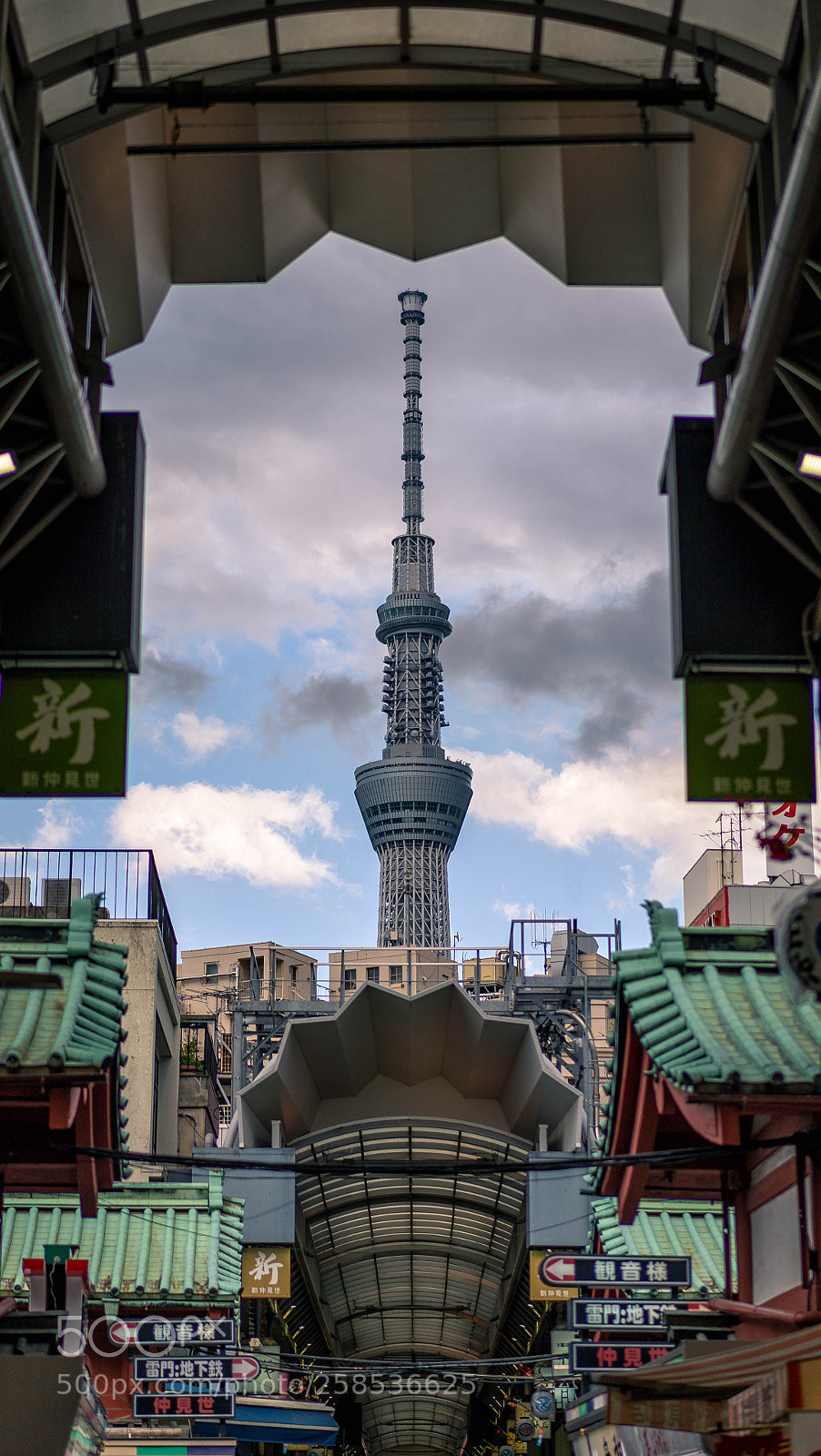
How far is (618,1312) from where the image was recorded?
59.2 ft

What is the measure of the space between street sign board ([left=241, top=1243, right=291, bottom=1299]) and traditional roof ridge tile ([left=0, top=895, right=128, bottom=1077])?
64.8 ft

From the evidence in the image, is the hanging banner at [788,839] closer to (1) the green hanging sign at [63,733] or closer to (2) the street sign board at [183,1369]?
(1) the green hanging sign at [63,733]

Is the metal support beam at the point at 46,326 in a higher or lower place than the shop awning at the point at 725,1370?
higher

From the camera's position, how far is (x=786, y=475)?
1509 cm

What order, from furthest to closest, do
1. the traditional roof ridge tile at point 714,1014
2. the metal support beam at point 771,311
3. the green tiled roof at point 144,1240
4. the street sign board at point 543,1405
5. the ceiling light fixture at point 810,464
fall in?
the street sign board at point 543,1405 → the green tiled roof at point 144,1240 → the ceiling light fixture at point 810,464 → the traditional roof ridge tile at point 714,1014 → the metal support beam at point 771,311

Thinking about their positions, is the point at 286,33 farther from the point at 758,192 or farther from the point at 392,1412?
the point at 392,1412

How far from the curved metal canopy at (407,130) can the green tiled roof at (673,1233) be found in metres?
11.9

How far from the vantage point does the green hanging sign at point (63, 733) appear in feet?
47.5

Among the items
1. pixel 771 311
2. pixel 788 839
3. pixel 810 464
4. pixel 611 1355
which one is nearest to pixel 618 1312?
pixel 611 1355

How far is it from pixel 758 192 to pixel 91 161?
624 centimetres

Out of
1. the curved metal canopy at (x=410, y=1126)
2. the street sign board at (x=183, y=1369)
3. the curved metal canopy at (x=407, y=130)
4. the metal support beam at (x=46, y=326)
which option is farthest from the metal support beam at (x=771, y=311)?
the curved metal canopy at (x=410, y=1126)

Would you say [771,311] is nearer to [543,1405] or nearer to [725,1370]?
[725,1370]

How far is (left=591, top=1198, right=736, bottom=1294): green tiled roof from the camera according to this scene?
73.6ft

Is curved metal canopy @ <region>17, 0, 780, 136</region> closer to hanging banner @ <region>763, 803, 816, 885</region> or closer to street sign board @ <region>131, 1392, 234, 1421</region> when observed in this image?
hanging banner @ <region>763, 803, 816, 885</region>
